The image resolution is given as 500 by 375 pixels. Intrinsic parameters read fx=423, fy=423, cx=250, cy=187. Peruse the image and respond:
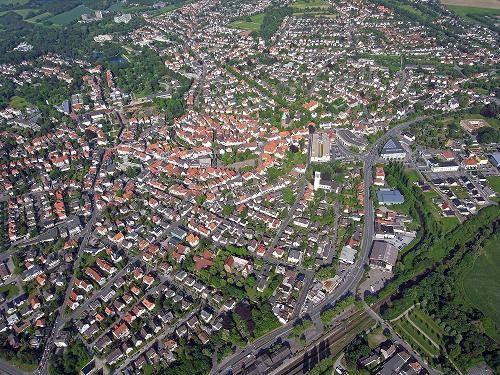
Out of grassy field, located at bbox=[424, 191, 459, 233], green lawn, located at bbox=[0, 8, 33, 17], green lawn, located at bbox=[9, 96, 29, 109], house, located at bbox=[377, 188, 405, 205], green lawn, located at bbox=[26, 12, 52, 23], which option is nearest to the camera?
grassy field, located at bbox=[424, 191, 459, 233]

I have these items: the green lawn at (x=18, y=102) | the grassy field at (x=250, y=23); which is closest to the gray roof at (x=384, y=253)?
the green lawn at (x=18, y=102)

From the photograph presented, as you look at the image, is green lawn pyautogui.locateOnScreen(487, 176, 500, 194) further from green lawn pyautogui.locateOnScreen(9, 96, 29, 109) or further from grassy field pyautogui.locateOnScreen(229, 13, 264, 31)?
green lawn pyautogui.locateOnScreen(9, 96, 29, 109)

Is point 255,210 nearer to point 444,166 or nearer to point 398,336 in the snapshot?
point 398,336

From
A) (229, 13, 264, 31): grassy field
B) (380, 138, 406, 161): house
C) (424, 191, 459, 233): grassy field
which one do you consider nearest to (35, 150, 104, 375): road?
(380, 138, 406, 161): house

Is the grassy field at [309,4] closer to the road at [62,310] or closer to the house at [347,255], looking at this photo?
the road at [62,310]

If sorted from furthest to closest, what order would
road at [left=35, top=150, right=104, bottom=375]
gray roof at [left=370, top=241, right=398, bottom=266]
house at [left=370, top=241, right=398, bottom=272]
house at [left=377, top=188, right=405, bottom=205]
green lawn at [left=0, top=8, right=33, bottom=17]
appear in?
1. green lawn at [left=0, top=8, right=33, bottom=17]
2. house at [left=377, top=188, right=405, bottom=205]
3. gray roof at [left=370, top=241, right=398, bottom=266]
4. house at [left=370, top=241, right=398, bottom=272]
5. road at [left=35, top=150, right=104, bottom=375]

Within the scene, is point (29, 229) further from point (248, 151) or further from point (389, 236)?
point (389, 236)

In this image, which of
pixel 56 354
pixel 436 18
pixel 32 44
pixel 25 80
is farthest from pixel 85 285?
pixel 436 18
